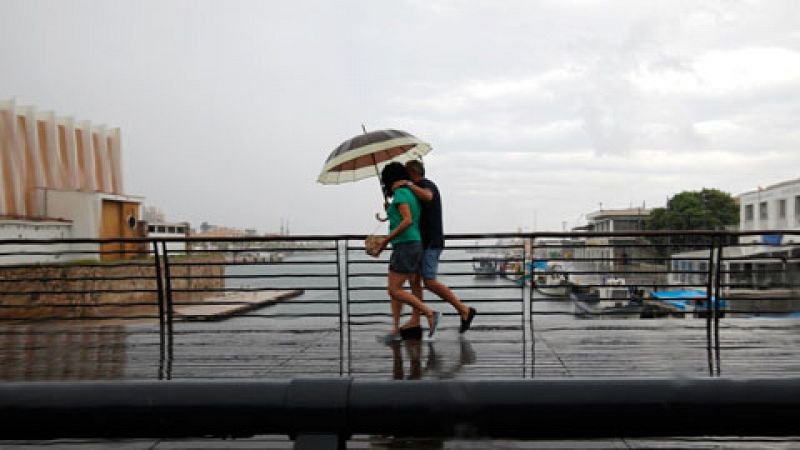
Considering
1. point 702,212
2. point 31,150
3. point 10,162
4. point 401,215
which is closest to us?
point 401,215

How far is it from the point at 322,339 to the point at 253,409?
4.89 metres

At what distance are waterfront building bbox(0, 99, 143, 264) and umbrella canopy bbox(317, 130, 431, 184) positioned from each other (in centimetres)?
3546

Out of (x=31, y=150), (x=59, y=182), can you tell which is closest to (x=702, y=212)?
(x=59, y=182)

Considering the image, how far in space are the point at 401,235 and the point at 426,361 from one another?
4.36 feet

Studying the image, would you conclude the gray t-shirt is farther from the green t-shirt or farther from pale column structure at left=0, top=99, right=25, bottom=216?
pale column structure at left=0, top=99, right=25, bottom=216

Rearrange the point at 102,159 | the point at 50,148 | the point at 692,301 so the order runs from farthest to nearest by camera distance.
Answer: the point at 102,159 → the point at 50,148 → the point at 692,301

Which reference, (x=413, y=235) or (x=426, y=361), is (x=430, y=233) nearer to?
(x=413, y=235)

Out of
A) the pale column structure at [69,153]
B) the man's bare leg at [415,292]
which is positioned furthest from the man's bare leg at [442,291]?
the pale column structure at [69,153]

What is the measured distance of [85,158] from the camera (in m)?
63.0

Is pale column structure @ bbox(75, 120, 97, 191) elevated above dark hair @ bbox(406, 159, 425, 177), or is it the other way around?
pale column structure @ bbox(75, 120, 97, 191)

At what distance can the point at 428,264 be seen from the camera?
6.18 m

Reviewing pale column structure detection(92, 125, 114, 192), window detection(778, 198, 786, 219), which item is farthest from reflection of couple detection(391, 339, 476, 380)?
pale column structure detection(92, 125, 114, 192)

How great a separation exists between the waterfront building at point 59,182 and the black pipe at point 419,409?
3966 cm

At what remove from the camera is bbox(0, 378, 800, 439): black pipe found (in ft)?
5.52
